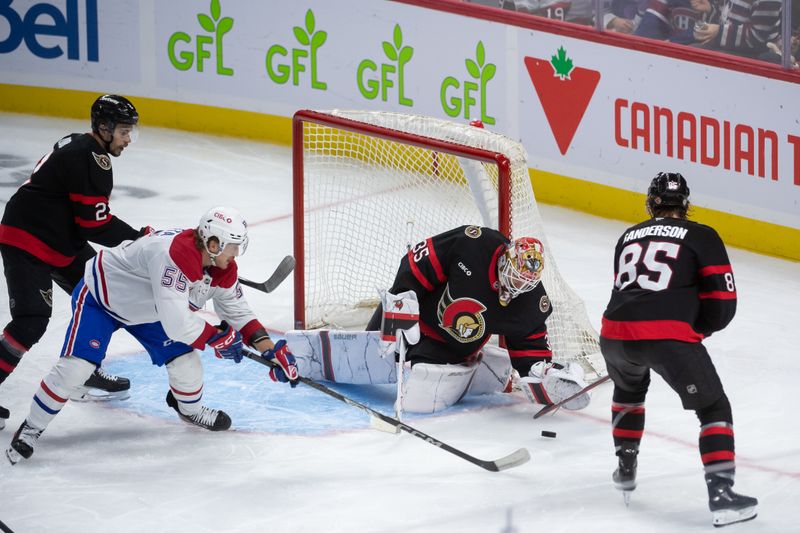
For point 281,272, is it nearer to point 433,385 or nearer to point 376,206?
point 376,206

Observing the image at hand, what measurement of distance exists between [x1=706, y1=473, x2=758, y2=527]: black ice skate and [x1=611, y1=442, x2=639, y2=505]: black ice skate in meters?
0.26

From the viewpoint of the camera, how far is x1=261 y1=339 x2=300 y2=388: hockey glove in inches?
170

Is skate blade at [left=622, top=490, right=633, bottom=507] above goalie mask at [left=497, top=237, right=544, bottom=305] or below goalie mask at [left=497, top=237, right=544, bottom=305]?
below

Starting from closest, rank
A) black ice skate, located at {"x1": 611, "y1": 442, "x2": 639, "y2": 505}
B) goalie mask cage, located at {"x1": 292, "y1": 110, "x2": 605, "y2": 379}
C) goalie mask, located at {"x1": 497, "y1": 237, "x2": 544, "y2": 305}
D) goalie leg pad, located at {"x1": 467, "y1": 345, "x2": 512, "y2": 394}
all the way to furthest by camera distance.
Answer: black ice skate, located at {"x1": 611, "y1": 442, "x2": 639, "y2": 505}, goalie mask, located at {"x1": 497, "y1": 237, "x2": 544, "y2": 305}, goalie leg pad, located at {"x1": 467, "y1": 345, "x2": 512, "y2": 394}, goalie mask cage, located at {"x1": 292, "y1": 110, "x2": 605, "y2": 379}

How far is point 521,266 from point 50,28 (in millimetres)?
4910

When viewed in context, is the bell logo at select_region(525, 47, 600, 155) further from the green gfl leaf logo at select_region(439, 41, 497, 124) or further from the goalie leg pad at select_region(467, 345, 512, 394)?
the goalie leg pad at select_region(467, 345, 512, 394)

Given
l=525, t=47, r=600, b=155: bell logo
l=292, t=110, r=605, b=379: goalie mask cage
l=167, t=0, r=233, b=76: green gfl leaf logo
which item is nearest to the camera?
l=292, t=110, r=605, b=379: goalie mask cage

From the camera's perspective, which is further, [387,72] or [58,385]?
[387,72]

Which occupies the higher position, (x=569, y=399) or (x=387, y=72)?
(x=387, y=72)

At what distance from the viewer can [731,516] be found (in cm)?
371

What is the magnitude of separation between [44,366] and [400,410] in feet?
4.91

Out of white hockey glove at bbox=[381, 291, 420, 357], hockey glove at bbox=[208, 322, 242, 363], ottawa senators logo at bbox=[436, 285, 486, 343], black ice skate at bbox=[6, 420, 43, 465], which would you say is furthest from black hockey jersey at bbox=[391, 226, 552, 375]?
black ice skate at bbox=[6, 420, 43, 465]

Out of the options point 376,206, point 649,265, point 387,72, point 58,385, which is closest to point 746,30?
point 376,206

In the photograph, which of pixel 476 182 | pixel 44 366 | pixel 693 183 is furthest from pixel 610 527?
pixel 693 183
